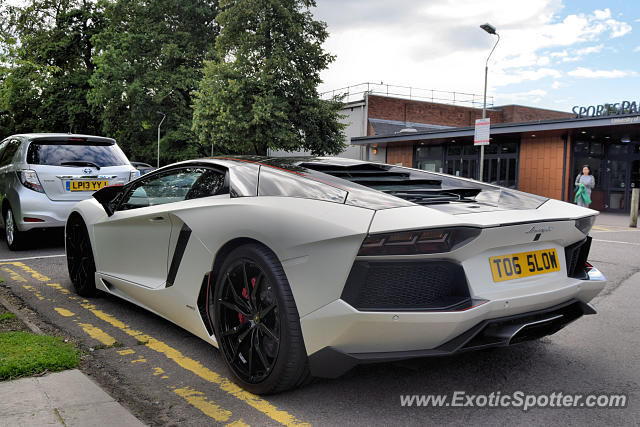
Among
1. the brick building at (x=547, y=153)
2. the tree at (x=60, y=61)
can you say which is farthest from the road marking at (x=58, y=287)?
the tree at (x=60, y=61)

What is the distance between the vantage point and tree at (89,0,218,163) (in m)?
32.0

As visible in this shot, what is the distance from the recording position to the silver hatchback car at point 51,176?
24.0 feet

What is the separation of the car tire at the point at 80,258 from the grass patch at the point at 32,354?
1229mm

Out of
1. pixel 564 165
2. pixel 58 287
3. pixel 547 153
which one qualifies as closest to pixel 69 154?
pixel 58 287

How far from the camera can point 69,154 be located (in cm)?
757

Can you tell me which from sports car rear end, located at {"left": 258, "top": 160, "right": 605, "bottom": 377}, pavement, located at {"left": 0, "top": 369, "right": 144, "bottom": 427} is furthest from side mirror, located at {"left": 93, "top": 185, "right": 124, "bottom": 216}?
sports car rear end, located at {"left": 258, "top": 160, "right": 605, "bottom": 377}

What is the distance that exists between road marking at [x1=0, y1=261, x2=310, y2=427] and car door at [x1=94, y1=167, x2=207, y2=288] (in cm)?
38

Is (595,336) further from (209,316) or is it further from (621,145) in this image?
(621,145)

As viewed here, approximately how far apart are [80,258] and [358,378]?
3.20m

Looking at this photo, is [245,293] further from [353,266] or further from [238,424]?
[353,266]

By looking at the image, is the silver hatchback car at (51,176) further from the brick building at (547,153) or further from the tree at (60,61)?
the tree at (60,61)

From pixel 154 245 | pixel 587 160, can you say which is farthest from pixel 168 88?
pixel 154 245

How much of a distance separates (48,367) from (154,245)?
101 cm

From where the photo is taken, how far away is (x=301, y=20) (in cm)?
2827
